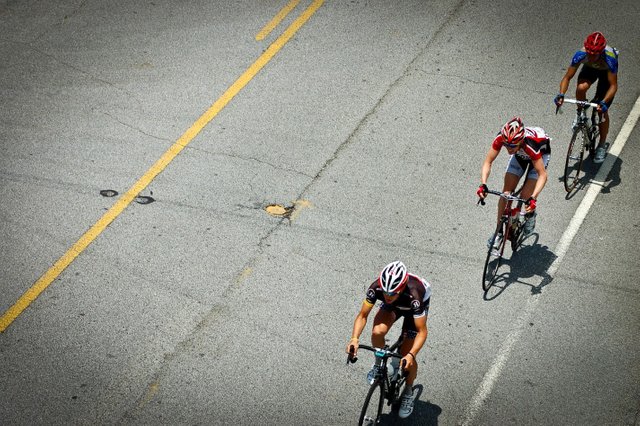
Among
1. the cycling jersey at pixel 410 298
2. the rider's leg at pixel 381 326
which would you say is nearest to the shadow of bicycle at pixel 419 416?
the rider's leg at pixel 381 326

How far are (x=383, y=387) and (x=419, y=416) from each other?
0.81m

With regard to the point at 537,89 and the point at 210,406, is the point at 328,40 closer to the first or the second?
the point at 537,89

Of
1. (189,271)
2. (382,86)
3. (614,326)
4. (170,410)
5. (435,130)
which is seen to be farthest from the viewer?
(382,86)

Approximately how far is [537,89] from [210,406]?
760 cm

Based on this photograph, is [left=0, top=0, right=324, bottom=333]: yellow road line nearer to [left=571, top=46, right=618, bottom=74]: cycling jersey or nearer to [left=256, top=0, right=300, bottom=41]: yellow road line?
[left=256, top=0, right=300, bottom=41]: yellow road line

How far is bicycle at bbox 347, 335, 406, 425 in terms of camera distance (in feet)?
23.8

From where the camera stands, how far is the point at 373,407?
8.12 m

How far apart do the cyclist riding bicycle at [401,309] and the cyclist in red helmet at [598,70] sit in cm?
462

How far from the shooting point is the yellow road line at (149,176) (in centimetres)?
941

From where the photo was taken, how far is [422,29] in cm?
1434

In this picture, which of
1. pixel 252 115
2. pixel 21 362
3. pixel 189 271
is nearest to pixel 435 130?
pixel 252 115

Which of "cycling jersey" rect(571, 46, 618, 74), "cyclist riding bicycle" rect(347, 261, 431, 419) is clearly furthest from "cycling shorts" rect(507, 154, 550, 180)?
"cyclist riding bicycle" rect(347, 261, 431, 419)

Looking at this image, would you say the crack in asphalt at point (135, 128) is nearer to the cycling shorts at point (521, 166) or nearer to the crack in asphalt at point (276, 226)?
the crack in asphalt at point (276, 226)

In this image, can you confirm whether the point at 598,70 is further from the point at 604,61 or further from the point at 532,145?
the point at 532,145
